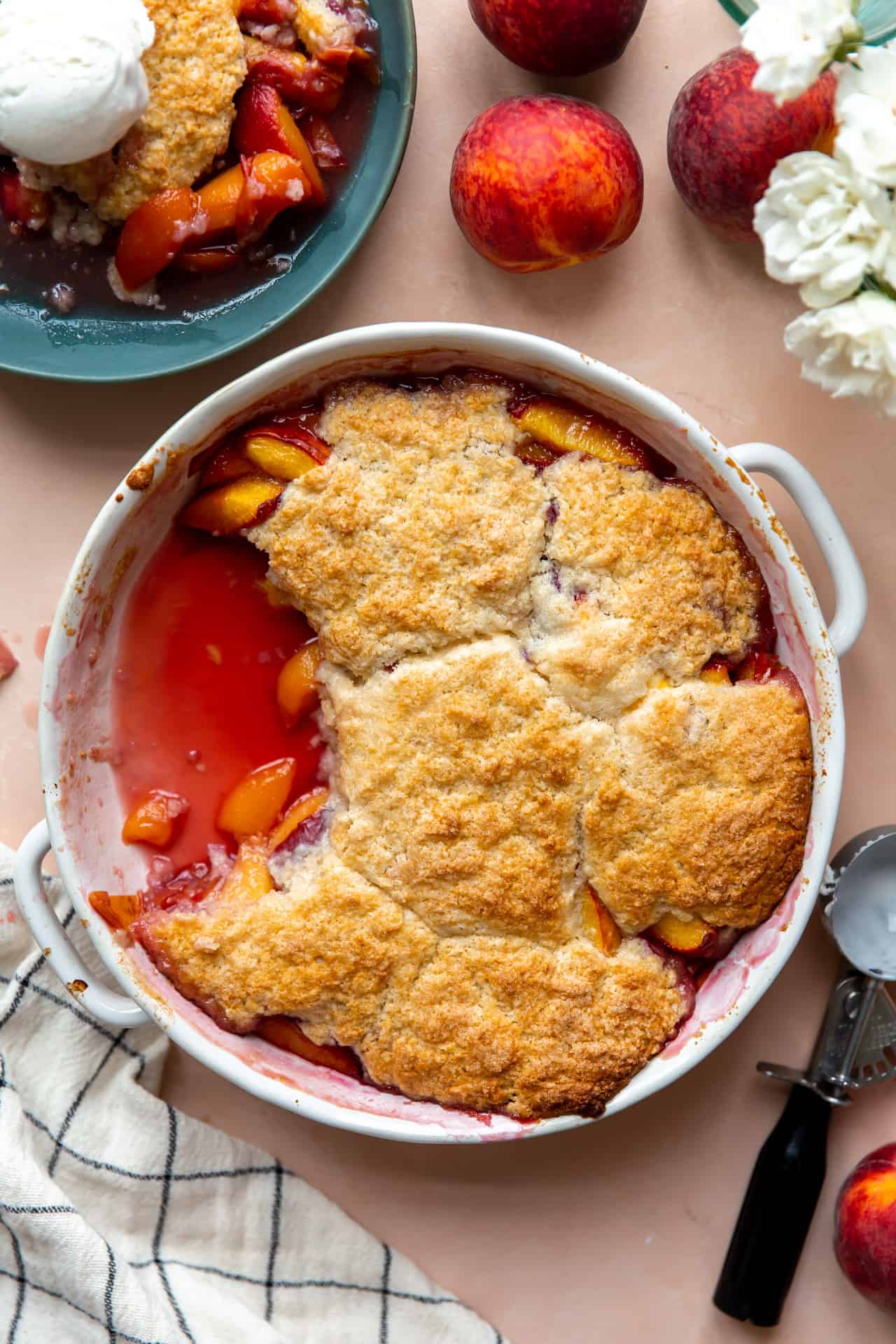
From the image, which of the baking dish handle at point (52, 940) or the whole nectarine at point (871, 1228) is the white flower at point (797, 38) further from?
the whole nectarine at point (871, 1228)

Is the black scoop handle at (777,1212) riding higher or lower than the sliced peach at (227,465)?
lower

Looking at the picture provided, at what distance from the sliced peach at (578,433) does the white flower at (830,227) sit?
416 mm

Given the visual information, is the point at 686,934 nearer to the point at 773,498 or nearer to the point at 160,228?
the point at 773,498

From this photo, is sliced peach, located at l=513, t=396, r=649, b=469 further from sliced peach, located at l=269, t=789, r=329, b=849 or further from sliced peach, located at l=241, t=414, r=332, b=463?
sliced peach, located at l=269, t=789, r=329, b=849

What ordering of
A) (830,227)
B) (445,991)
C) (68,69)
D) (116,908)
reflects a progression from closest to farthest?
(830,227), (68,69), (445,991), (116,908)

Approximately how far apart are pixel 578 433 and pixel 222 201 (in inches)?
24.7

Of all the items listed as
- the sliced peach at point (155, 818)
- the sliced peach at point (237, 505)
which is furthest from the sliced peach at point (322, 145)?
the sliced peach at point (155, 818)

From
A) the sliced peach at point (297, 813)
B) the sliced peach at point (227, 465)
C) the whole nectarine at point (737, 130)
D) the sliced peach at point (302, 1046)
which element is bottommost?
the sliced peach at point (302, 1046)

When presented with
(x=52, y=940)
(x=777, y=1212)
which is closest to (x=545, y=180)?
(x=52, y=940)

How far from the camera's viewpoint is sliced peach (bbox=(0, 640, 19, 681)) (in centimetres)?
202

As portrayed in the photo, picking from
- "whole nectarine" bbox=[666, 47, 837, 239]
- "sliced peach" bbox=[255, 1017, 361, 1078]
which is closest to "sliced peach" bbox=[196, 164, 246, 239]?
"whole nectarine" bbox=[666, 47, 837, 239]

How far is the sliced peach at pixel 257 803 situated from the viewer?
1948 millimetres

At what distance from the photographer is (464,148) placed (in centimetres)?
183

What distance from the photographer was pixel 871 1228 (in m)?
1.96
